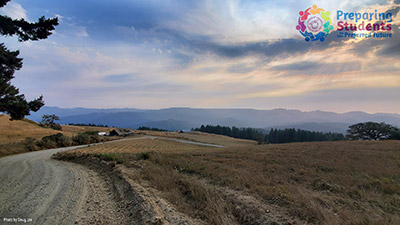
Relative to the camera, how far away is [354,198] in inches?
264

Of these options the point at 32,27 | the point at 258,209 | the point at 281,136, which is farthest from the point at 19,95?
the point at 281,136

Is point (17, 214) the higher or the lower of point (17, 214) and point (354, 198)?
the lower

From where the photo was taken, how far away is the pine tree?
11.0 metres

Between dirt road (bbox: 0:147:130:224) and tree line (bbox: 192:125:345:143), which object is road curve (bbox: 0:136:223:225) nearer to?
dirt road (bbox: 0:147:130:224)

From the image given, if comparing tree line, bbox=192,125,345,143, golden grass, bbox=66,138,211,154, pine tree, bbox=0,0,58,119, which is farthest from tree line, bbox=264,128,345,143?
pine tree, bbox=0,0,58,119

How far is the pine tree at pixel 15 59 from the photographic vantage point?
10984 mm

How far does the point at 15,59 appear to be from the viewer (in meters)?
12.9

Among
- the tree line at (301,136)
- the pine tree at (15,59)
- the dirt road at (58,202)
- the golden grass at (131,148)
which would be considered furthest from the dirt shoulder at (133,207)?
the tree line at (301,136)

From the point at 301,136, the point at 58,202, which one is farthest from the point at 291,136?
the point at 58,202

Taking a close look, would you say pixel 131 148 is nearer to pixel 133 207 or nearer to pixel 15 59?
pixel 15 59

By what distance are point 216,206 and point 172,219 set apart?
1288mm

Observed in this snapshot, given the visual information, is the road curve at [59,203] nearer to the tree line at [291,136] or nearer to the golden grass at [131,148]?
the golden grass at [131,148]

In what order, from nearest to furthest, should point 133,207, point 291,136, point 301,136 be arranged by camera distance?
point 133,207, point 301,136, point 291,136

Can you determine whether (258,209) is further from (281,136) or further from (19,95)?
(281,136)
